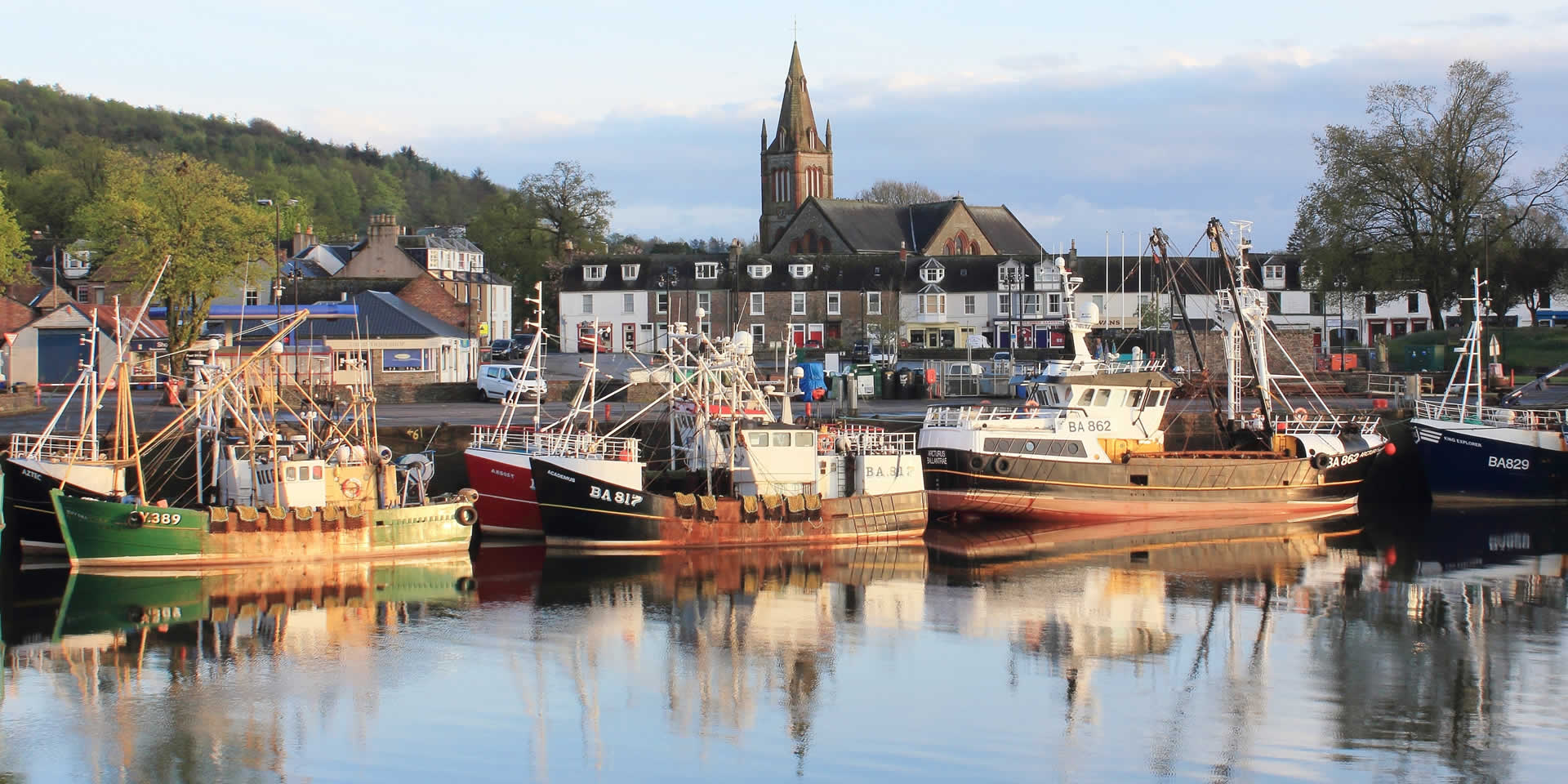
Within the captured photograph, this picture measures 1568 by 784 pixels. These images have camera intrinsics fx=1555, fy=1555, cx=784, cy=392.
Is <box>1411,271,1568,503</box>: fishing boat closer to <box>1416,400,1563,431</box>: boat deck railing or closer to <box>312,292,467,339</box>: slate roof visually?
<box>1416,400,1563,431</box>: boat deck railing

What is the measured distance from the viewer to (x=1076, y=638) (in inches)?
1021

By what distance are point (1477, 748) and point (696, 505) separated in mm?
16950

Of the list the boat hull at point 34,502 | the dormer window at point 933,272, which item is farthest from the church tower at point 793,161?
the boat hull at point 34,502

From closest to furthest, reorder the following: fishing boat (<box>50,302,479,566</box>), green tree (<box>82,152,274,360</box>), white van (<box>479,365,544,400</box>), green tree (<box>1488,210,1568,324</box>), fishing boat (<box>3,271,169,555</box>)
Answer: fishing boat (<box>50,302,479,566</box>) → fishing boat (<box>3,271,169,555</box>) → white van (<box>479,365,544,400</box>) → green tree (<box>82,152,274,360</box>) → green tree (<box>1488,210,1568,324</box>)

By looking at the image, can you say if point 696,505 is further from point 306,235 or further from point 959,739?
point 306,235

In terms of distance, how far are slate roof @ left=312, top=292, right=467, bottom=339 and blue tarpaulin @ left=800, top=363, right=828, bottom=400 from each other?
13869mm

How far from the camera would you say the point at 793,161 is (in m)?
115

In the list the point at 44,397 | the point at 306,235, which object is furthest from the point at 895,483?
the point at 306,235

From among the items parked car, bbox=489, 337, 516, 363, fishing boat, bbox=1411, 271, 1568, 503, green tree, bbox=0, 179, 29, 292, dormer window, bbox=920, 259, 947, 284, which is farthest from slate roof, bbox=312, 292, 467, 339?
fishing boat, bbox=1411, 271, 1568, 503

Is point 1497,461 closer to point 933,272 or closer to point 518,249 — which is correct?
point 933,272

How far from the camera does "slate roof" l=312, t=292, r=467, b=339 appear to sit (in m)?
54.9

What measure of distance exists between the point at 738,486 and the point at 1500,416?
72.0 feet

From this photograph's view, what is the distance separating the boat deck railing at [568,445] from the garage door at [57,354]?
Answer: 28032 mm

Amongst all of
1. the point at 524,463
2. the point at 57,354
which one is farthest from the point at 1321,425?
the point at 57,354
